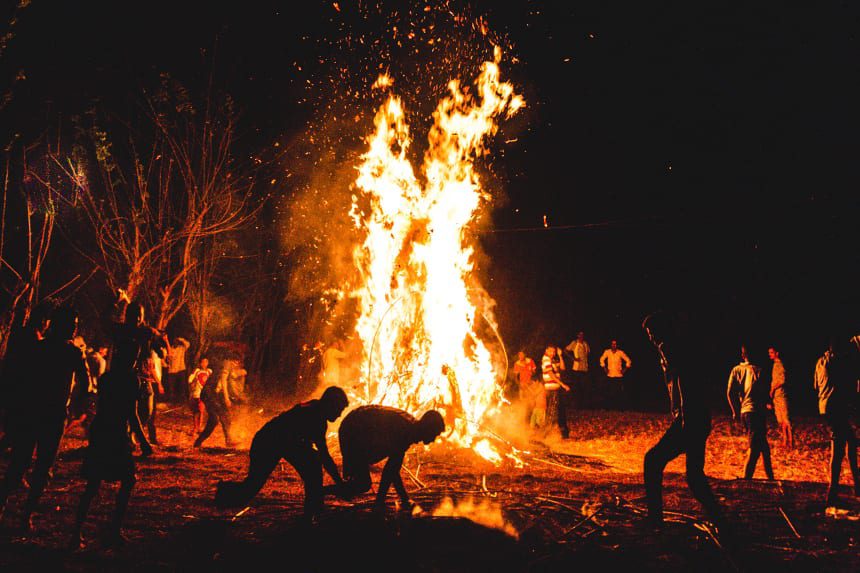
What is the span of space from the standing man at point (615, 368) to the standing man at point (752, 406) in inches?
358

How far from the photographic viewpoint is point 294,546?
5203 millimetres

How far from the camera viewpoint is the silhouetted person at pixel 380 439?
19.2 feet

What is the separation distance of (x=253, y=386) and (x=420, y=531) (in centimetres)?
1742

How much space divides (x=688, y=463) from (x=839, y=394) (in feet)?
8.59

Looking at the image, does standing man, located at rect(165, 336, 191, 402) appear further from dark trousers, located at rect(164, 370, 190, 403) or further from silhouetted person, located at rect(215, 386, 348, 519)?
silhouetted person, located at rect(215, 386, 348, 519)

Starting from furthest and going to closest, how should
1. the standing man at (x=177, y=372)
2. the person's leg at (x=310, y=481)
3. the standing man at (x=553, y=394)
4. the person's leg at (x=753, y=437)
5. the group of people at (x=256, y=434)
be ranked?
the standing man at (x=177, y=372) → the standing man at (x=553, y=394) → the person's leg at (x=753, y=437) → the person's leg at (x=310, y=481) → the group of people at (x=256, y=434)

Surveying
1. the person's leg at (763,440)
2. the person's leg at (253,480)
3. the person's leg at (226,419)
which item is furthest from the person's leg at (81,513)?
the person's leg at (763,440)

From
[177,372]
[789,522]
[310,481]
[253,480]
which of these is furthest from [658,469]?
[177,372]

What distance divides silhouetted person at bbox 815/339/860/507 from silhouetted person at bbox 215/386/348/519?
18.3 ft

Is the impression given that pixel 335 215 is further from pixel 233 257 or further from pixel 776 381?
pixel 776 381

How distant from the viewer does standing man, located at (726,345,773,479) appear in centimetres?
874

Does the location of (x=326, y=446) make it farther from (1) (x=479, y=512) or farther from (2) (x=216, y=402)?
(2) (x=216, y=402)

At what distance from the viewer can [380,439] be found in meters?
5.92

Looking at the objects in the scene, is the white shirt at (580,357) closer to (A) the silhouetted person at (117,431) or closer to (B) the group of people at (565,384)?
(B) the group of people at (565,384)
